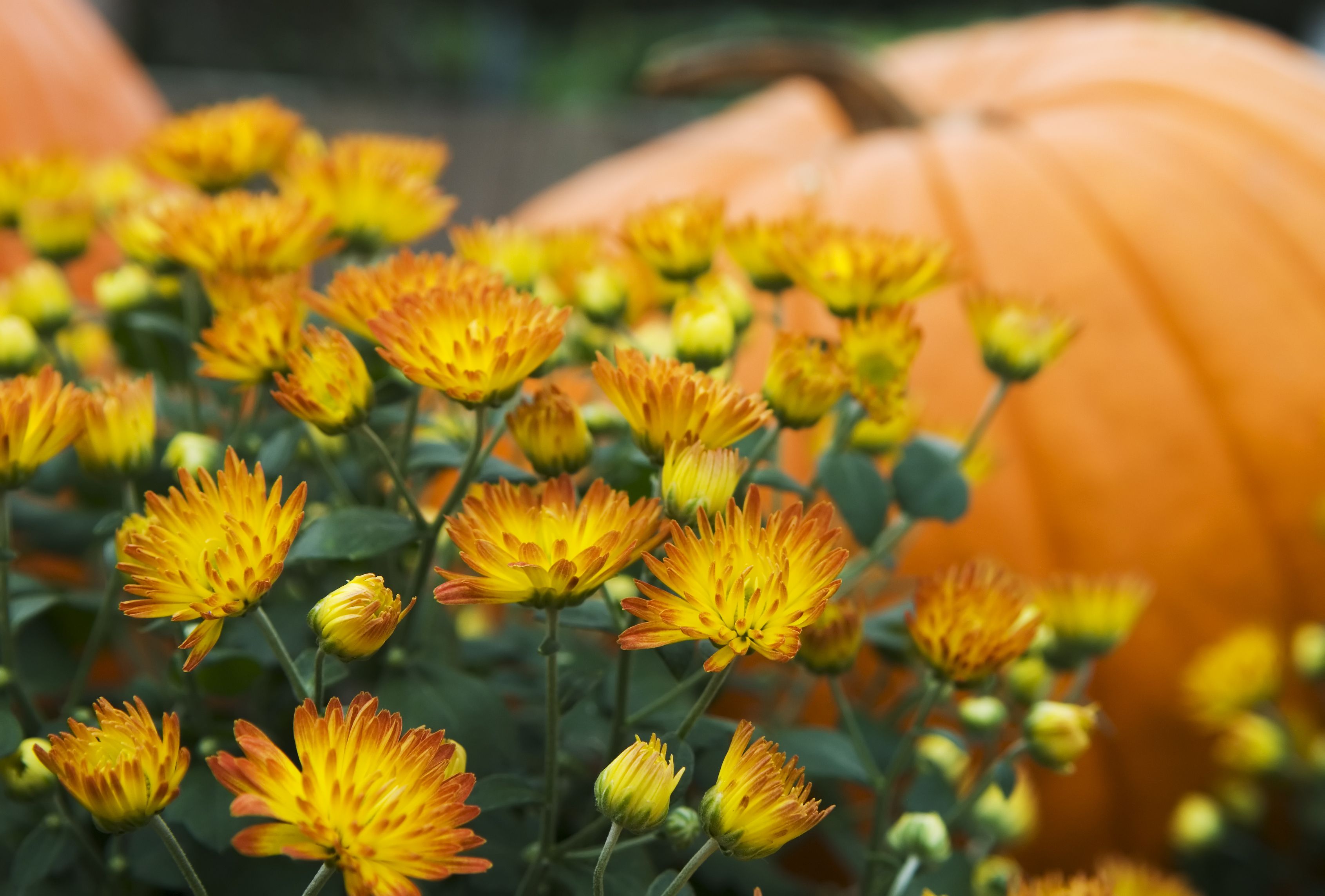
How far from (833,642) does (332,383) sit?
0.53 feet

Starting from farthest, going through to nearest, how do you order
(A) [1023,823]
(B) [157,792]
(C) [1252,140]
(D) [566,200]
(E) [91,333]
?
(D) [566,200], (C) [1252,140], (E) [91,333], (A) [1023,823], (B) [157,792]

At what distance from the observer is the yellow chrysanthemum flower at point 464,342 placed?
268mm

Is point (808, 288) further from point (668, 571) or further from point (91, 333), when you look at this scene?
point (91, 333)

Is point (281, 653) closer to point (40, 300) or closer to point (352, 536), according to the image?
point (352, 536)

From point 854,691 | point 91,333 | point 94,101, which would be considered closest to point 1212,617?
point 854,691

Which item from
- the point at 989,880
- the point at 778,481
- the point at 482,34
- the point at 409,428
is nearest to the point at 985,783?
the point at 989,880

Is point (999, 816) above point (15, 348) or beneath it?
beneath

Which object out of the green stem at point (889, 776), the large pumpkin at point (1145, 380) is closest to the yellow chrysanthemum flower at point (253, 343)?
the green stem at point (889, 776)

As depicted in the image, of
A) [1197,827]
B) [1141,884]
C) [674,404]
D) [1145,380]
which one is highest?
[674,404]

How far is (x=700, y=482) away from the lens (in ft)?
0.87

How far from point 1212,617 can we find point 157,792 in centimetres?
61

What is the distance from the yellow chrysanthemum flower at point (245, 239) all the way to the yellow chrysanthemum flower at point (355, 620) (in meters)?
0.15

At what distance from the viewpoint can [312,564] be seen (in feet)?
1.22

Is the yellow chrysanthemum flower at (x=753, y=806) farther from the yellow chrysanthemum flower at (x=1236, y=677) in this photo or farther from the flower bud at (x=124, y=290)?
the yellow chrysanthemum flower at (x=1236, y=677)
